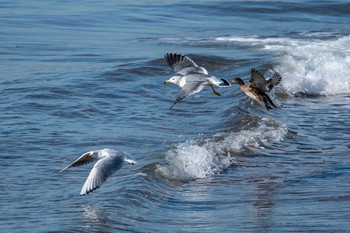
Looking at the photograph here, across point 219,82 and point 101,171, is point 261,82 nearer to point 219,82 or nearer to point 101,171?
point 219,82

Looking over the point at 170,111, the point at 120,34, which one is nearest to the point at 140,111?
the point at 170,111

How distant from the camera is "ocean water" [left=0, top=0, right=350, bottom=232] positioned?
6746mm

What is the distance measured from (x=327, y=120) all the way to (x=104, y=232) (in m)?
5.34

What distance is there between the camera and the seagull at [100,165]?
21.7 feet

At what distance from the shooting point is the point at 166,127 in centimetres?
1023

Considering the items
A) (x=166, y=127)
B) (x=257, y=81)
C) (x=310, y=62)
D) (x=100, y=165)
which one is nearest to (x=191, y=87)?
(x=257, y=81)

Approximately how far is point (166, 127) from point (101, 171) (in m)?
3.49

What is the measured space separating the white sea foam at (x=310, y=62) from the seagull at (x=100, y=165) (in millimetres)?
6428

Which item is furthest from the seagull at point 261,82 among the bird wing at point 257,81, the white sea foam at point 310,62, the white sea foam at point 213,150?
the white sea foam at point 310,62

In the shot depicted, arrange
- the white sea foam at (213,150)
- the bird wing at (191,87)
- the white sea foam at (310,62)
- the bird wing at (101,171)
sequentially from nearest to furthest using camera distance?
the bird wing at (101,171), the bird wing at (191,87), the white sea foam at (213,150), the white sea foam at (310,62)

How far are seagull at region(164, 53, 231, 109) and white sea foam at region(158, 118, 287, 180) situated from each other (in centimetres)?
70

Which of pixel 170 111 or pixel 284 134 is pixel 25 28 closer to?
pixel 170 111

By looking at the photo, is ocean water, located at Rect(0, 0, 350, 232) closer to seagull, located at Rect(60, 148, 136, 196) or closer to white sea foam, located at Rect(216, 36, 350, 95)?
white sea foam, located at Rect(216, 36, 350, 95)

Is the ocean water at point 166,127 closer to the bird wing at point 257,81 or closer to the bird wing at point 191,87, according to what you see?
the bird wing at point 257,81
